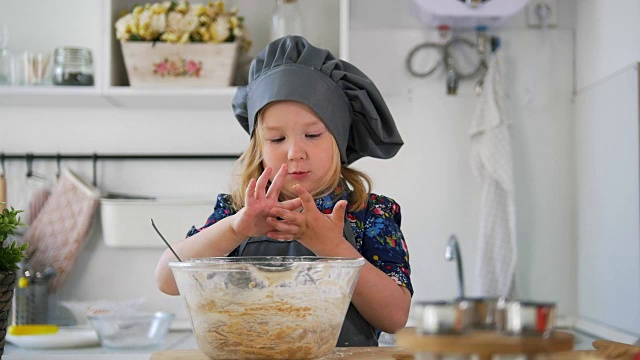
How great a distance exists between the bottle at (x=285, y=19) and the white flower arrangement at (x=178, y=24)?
116 mm

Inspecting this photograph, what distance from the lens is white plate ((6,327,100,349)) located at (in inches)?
71.4

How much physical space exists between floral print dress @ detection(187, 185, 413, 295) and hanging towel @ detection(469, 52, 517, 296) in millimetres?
860

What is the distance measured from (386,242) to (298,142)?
19 centimetres

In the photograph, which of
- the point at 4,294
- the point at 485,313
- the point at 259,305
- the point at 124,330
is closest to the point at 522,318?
the point at 485,313

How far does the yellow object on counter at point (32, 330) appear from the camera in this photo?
1.87 m

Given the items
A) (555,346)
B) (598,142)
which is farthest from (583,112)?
(555,346)

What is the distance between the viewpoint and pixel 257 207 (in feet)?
2.88

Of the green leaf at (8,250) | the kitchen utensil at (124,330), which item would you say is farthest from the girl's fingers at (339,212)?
the kitchen utensil at (124,330)

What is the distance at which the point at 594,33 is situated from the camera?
2.04 metres

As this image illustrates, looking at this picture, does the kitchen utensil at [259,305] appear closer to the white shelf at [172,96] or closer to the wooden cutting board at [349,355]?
the wooden cutting board at [349,355]

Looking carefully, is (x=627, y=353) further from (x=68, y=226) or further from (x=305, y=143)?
(x=68, y=226)

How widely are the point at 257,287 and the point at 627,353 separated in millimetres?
357

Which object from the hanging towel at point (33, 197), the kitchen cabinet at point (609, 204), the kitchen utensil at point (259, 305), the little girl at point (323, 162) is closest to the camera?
the kitchen utensil at point (259, 305)

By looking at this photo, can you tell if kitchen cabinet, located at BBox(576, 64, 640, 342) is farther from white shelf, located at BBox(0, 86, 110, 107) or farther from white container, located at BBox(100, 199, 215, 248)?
white shelf, located at BBox(0, 86, 110, 107)
